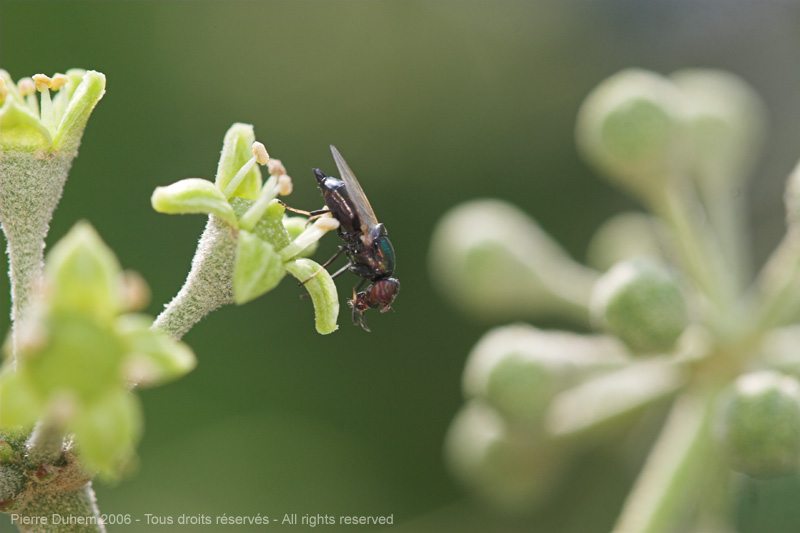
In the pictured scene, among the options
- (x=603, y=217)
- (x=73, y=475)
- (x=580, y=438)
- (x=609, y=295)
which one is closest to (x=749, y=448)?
(x=609, y=295)

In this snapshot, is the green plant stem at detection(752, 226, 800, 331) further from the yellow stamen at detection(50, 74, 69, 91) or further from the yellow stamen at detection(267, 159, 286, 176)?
the yellow stamen at detection(50, 74, 69, 91)

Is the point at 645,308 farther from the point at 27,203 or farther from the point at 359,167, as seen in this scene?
the point at 359,167

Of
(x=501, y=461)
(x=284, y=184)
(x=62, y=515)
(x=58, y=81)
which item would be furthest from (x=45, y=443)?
(x=501, y=461)

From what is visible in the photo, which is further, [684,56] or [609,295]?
[684,56]

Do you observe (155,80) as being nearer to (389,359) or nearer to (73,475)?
(389,359)

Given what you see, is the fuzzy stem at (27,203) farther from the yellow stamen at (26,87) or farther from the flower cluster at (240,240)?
the flower cluster at (240,240)

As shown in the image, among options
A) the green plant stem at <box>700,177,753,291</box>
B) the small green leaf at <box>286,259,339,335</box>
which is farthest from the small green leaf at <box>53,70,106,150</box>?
the green plant stem at <box>700,177,753,291</box>
